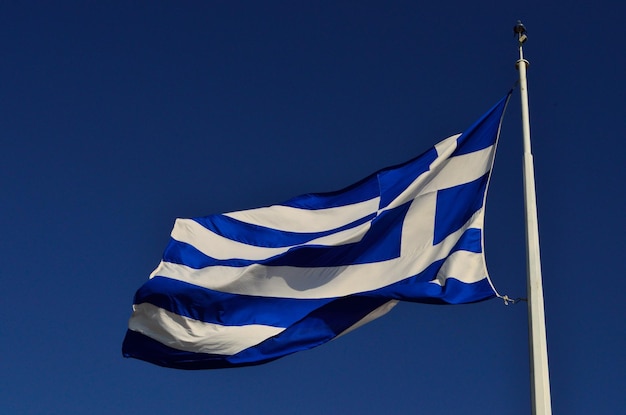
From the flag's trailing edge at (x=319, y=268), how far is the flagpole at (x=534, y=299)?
0.87 meters

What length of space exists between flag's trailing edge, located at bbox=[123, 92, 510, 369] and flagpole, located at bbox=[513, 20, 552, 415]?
2.86 ft

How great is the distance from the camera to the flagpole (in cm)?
1244

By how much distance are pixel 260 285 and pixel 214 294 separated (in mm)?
707

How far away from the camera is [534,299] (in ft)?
43.6

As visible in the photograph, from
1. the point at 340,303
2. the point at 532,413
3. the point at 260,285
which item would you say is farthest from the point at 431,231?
the point at 532,413

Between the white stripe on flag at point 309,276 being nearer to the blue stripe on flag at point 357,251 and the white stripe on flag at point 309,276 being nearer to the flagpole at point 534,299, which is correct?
the blue stripe on flag at point 357,251

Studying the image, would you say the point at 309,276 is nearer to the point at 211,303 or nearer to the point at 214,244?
the point at 211,303

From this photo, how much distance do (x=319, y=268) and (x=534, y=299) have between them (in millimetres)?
4100

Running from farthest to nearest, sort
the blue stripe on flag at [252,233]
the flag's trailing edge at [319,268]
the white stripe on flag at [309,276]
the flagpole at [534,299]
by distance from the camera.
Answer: the blue stripe on flag at [252,233] < the flag's trailing edge at [319,268] < the white stripe on flag at [309,276] < the flagpole at [534,299]

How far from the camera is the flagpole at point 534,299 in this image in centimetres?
1244

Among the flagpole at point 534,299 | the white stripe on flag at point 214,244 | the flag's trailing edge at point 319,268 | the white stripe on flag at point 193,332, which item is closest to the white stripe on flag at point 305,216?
the flag's trailing edge at point 319,268

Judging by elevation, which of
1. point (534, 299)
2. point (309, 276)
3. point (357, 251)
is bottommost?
point (534, 299)

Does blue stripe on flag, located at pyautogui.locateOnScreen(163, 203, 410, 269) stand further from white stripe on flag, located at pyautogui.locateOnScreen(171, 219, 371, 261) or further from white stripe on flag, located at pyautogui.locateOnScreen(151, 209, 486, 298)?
white stripe on flag, located at pyautogui.locateOnScreen(171, 219, 371, 261)

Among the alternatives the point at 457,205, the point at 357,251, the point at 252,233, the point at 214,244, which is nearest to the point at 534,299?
the point at 457,205
